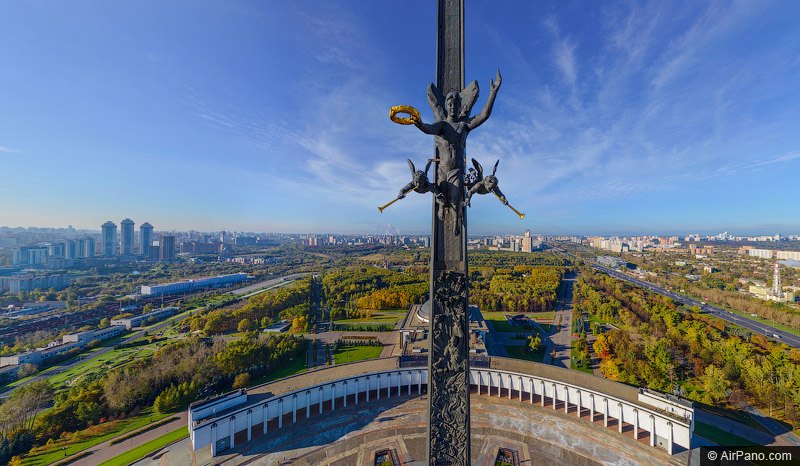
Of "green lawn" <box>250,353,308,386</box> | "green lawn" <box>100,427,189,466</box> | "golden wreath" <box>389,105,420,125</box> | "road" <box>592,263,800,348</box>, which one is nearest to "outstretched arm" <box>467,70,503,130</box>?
"golden wreath" <box>389,105,420,125</box>

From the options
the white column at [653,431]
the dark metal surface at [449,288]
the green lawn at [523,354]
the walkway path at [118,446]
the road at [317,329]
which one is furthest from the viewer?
the green lawn at [523,354]

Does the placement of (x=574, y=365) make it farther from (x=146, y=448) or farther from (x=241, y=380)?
(x=146, y=448)

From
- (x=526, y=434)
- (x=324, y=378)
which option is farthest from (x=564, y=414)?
(x=324, y=378)

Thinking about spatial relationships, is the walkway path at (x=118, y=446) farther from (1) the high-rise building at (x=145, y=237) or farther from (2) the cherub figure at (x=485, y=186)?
(1) the high-rise building at (x=145, y=237)

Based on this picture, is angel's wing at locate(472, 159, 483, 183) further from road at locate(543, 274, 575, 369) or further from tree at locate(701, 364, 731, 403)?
road at locate(543, 274, 575, 369)

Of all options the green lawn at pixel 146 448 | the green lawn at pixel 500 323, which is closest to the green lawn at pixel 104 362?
the green lawn at pixel 146 448

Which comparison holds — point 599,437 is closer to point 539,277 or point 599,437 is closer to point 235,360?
point 235,360
